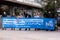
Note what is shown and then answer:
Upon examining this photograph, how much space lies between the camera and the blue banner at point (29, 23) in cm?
2355

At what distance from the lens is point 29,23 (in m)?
23.9

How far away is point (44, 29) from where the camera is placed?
938 inches

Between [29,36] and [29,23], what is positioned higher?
[29,23]

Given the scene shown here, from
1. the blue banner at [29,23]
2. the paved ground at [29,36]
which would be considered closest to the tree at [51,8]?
the blue banner at [29,23]

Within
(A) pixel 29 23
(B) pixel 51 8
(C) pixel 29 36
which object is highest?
(B) pixel 51 8

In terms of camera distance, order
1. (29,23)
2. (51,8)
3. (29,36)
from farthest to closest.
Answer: (51,8) → (29,23) → (29,36)

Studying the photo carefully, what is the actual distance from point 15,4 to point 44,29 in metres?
19.0

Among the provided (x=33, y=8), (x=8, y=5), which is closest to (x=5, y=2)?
(x=8, y=5)

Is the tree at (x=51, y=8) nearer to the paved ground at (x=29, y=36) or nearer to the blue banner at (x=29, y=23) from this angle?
the blue banner at (x=29, y=23)

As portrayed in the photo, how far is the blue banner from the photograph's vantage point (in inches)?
927

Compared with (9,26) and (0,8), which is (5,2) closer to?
(0,8)

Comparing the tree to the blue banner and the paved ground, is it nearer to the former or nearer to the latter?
the blue banner

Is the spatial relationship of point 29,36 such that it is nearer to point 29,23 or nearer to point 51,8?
point 29,23

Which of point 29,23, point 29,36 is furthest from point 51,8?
point 29,36
